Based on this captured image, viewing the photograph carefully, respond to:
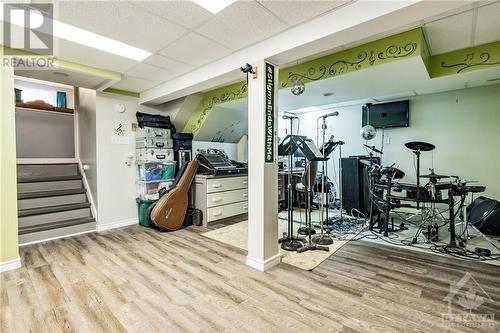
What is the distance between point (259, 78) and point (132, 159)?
10.1 ft

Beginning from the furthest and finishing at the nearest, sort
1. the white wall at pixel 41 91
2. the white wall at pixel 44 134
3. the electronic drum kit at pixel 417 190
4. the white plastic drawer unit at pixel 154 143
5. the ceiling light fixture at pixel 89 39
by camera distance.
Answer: the white wall at pixel 41 91
the white wall at pixel 44 134
the white plastic drawer unit at pixel 154 143
the electronic drum kit at pixel 417 190
the ceiling light fixture at pixel 89 39

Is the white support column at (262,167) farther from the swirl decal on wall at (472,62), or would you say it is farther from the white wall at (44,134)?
the white wall at (44,134)

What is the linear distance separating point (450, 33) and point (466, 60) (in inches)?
25.6

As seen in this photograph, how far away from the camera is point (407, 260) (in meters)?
2.71

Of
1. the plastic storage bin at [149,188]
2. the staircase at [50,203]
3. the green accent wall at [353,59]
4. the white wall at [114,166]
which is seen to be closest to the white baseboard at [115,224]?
the white wall at [114,166]

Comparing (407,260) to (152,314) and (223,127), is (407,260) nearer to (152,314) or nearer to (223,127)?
(152,314)

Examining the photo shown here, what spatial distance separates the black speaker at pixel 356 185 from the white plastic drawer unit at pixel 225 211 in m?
2.02

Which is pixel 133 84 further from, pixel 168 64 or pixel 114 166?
pixel 114 166

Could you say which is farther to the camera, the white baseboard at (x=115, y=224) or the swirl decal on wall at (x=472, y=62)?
the white baseboard at (x=115, y=224)

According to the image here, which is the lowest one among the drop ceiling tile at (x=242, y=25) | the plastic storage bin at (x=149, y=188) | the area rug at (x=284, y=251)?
the area rug at (x=284, y=251)

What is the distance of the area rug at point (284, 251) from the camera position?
2.66m

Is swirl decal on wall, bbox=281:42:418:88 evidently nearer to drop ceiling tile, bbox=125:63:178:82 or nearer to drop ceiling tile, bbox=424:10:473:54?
drop ceiling tile, bbox=424:10:473:54

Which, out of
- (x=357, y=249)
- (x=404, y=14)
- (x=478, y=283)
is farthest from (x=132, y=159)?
(x=478, y=283)

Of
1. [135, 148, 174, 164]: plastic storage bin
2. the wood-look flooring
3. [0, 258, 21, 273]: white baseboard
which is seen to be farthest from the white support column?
[0, 258, 21, 273]: white baseboard
